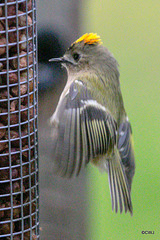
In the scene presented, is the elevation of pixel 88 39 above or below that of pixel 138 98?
above

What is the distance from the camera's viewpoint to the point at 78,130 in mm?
2834

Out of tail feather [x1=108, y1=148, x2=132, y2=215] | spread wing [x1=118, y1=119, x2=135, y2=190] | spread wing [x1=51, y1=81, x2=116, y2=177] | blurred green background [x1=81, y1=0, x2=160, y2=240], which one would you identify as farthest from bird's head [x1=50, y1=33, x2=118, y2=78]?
blurred green background [x1=81, y1=0, x2=160, y2=240]

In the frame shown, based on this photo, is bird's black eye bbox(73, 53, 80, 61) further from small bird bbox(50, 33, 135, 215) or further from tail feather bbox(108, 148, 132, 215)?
tail feather bbox(108, 148, 132, 215)

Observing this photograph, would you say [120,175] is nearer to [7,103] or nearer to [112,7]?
[7,103]

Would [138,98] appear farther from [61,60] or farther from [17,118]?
[17,118]

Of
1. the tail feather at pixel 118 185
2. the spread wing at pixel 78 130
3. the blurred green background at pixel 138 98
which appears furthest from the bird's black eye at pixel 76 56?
the blurred green background at pixel 138 98

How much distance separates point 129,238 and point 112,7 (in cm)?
312

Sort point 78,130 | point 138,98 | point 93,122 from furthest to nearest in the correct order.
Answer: point 138,98, point 93,122, point 78,130

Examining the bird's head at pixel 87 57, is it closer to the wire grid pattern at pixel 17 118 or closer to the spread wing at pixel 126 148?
the spread wing at pixel 126 148

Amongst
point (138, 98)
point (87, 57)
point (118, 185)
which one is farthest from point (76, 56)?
point (138, 98)

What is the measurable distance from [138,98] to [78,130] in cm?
363

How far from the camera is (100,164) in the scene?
3213mm

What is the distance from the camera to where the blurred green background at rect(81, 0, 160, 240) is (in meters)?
5.22

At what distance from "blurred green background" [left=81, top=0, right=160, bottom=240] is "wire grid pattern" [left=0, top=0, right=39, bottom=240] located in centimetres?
207
